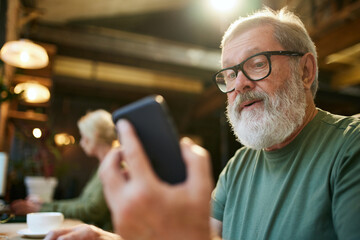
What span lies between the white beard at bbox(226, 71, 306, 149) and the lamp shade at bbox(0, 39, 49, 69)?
2702 mm

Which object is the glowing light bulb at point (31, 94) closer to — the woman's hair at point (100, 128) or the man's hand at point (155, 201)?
the woman's hair at point (100, 128)

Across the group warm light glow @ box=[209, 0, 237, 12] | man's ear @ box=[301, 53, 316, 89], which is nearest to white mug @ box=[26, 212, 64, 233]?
man's ear @ box=[301, 53, 316, 89]

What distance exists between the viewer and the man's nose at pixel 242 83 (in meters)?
1.18

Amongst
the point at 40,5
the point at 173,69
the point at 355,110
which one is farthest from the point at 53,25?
the point at 355,110

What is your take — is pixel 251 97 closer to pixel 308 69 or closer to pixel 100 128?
pixel 308 69

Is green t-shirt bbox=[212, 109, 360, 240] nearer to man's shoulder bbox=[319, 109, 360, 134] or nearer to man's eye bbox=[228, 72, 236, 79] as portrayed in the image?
man's shoulder bbox=[319, 109, 360, 134]

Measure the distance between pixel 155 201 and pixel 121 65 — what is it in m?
5.34

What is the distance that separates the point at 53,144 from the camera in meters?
3.70

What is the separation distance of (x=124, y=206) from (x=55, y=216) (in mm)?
827

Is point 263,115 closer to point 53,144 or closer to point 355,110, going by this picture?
point 53,144

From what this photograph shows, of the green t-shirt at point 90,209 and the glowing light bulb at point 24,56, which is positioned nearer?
the green t-shirt at point 90,209

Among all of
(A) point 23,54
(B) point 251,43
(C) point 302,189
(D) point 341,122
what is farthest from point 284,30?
(A) point 23,54

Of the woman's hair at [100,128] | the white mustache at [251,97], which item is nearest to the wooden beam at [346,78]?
the woman's hair at [100,128]

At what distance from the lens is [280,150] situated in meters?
1.13
